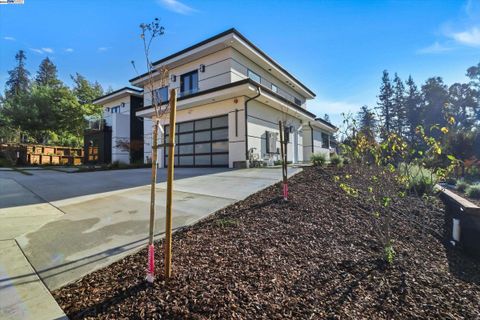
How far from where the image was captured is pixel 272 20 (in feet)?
24.8

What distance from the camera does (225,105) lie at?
12664 millimetres

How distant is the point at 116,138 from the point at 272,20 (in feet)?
55.5

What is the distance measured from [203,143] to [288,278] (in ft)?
38.9

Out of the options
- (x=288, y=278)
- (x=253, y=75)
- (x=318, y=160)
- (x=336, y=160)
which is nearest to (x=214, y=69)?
(x=253, y=75)

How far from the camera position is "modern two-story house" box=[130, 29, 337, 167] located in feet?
39.2

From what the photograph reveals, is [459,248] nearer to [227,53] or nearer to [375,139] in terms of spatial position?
[375,139]

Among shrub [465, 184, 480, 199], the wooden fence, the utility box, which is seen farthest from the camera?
the wooden fence

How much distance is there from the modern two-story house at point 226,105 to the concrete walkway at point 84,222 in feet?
19.9

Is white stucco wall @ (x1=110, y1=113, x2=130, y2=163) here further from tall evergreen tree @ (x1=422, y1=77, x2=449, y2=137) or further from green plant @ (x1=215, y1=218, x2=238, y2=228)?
tall evergreen tree @ (x1=422, y1=77, x2=449, y2=137)

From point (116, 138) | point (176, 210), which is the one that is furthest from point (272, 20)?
point (116, 138)

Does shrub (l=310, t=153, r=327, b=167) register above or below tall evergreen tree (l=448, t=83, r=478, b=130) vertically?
below

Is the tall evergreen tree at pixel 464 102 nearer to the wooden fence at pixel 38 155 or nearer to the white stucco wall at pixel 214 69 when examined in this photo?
the white stucco wall at pixel 214 69

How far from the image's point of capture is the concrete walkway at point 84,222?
255 centimetres

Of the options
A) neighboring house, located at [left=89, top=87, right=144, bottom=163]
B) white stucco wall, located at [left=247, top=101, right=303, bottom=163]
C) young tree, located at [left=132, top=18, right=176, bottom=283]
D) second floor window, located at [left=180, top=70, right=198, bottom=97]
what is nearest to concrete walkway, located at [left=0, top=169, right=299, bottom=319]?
young tree, located at [left=132, top=18, right=176, bottom=283]
